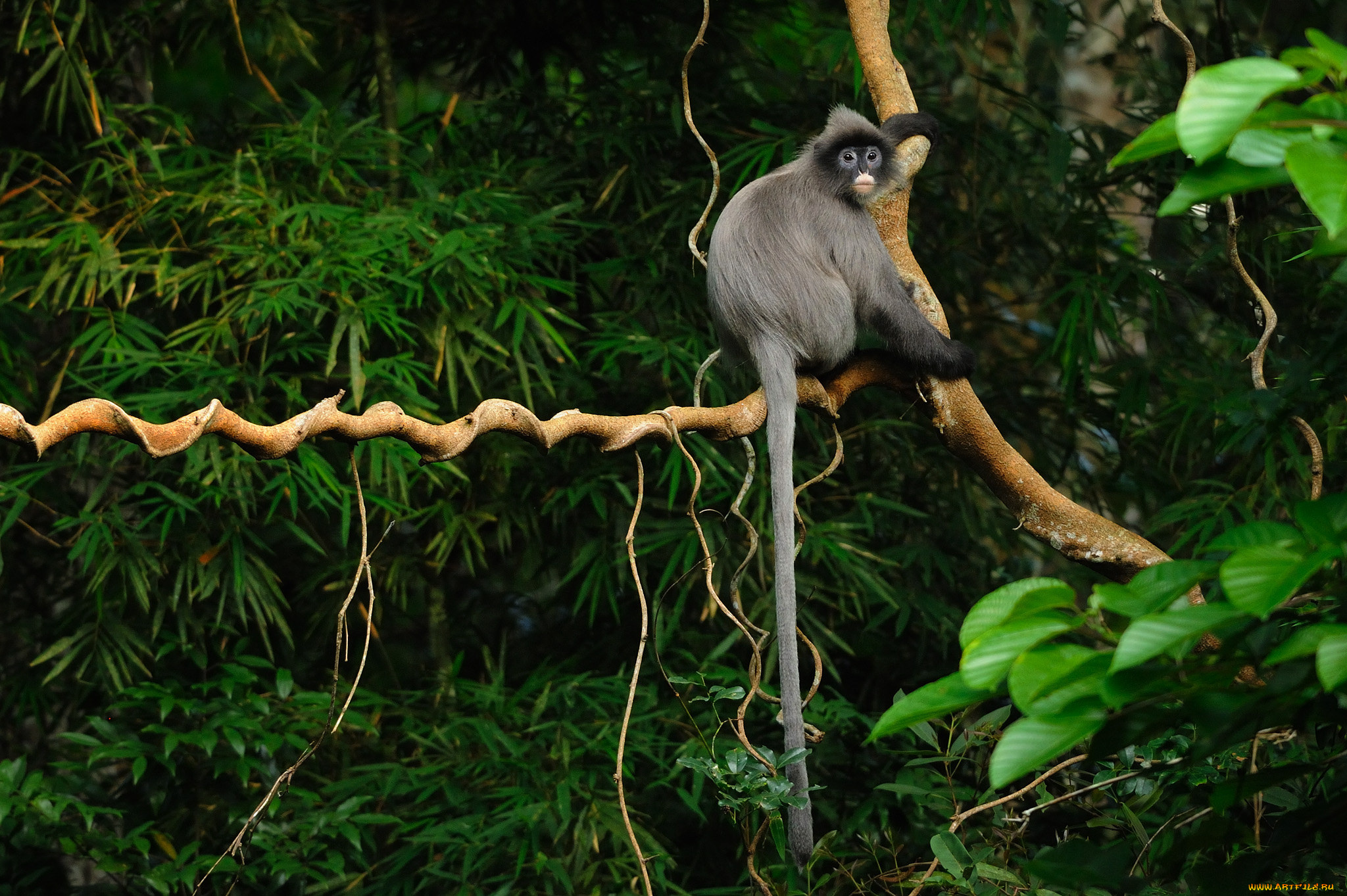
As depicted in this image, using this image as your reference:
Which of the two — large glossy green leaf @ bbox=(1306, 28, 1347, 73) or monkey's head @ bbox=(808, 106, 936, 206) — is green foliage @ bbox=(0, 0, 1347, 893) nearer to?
monkey's head @ bbox=(808, 106, 936, 206)

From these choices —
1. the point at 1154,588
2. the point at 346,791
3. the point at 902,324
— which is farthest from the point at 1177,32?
the point at 346,791

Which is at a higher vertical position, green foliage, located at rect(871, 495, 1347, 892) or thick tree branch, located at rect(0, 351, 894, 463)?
green foliage, located at rect(871, 495, 1347, 892)

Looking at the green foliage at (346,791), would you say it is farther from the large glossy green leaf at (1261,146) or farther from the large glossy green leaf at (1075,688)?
the large glossy green leaf at (1261,146)

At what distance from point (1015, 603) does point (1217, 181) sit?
312 millimetres

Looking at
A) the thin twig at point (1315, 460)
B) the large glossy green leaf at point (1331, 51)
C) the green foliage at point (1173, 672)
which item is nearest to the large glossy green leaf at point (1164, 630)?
the green foliage at point (1173, 672)

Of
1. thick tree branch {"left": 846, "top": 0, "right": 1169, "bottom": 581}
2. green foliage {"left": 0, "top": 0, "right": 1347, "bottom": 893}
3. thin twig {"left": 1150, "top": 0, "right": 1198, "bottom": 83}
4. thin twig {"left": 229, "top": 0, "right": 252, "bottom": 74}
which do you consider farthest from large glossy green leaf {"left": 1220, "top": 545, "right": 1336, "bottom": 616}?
thin twig {"left": 229, "top": 0, "right": 252, "bottom": 74}

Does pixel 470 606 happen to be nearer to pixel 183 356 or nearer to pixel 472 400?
pixel 472 400

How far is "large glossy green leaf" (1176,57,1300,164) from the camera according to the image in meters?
0.68

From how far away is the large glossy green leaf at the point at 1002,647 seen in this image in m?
0.76

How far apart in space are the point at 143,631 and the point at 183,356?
0.71 meters

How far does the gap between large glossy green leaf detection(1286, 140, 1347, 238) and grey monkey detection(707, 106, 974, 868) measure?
1443 mm

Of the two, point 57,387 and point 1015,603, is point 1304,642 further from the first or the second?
point 57,387

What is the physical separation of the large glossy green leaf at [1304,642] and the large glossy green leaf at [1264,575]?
48 mm

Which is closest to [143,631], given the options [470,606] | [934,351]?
[470,606]
